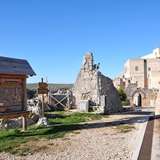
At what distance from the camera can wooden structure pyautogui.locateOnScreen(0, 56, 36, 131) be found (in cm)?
934

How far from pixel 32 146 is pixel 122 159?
334 cm

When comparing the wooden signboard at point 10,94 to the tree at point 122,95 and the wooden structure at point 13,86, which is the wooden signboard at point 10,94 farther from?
the tree at point 122,95

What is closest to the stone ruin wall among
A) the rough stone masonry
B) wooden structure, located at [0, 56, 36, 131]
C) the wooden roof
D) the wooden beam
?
the rough stone masonry

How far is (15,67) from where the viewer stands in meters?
10.0

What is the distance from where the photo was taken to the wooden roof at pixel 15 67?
9.44m

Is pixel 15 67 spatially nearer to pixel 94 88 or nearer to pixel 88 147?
pixel 88 147

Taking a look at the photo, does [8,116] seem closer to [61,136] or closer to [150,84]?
[61,136]

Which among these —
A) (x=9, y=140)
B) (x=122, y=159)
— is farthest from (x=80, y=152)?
(x=9, y=140)

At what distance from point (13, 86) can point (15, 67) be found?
92 cm

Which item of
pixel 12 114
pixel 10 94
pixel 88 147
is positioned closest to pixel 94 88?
pixel 10 94

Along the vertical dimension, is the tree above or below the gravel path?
above

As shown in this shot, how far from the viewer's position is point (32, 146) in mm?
7508

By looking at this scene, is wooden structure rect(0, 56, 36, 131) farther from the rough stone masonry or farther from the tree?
the tree

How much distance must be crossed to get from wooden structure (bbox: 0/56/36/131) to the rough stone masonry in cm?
850
